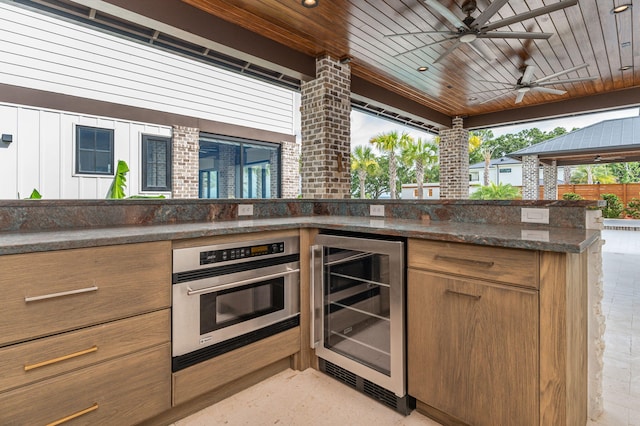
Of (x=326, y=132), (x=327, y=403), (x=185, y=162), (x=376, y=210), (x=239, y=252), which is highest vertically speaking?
(x=326, y=132)

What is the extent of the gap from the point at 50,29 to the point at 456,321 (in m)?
6.33

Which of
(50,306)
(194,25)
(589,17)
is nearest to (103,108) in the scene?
(194,25)

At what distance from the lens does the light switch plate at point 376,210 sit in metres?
2.62

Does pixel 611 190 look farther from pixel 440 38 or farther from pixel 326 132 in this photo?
pixel 326 132

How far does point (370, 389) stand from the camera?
1820 mm

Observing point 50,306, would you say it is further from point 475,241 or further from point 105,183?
point 105,183

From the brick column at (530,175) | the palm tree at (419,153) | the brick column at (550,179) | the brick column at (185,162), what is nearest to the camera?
the brick column at (185,162)

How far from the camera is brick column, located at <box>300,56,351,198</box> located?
4102 millimetres

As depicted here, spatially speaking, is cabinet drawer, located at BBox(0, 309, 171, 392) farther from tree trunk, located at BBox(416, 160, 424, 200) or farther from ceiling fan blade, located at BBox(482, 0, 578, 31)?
tree trunk, located at BBox(416, 160, 424, 200)

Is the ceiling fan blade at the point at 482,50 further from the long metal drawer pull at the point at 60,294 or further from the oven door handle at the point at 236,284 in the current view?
the long metal drawer pull at the point at 60,294

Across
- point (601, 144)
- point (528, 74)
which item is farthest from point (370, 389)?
point (601, 144)

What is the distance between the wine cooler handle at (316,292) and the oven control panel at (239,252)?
0.22 meters

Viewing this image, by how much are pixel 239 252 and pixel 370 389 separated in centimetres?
107

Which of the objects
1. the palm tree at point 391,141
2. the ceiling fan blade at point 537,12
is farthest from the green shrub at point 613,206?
the ceiling fan blade at point 537,12
